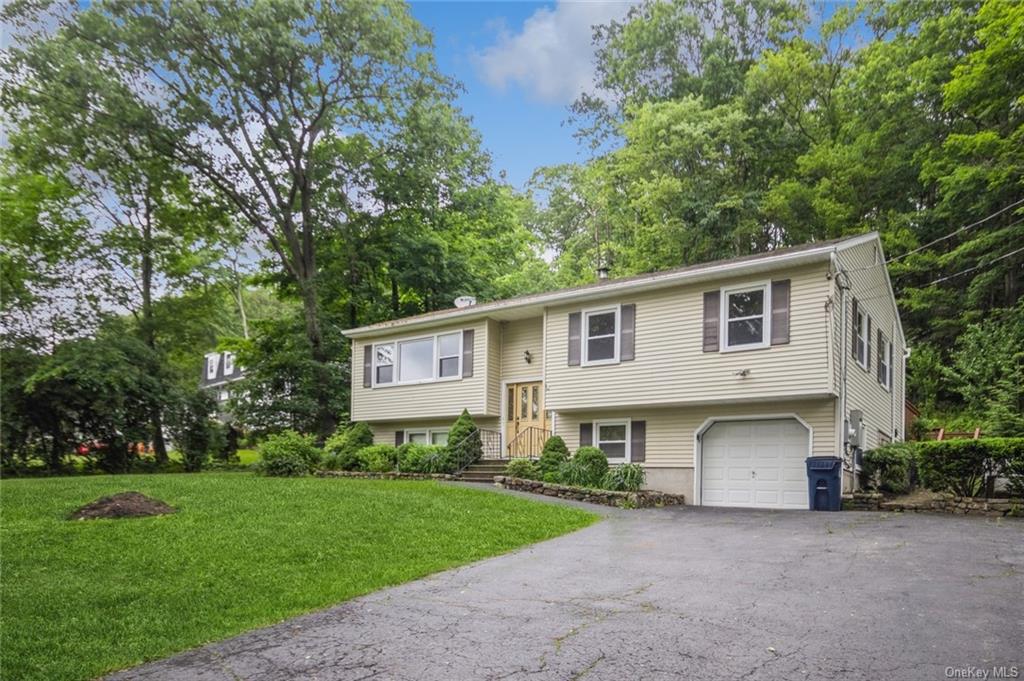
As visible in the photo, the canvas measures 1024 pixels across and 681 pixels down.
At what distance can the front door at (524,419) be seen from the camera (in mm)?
18109

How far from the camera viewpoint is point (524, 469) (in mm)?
16047

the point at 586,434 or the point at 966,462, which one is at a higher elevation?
the point at 586,434

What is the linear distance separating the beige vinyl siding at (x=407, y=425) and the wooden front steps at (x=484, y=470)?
135 centimetres

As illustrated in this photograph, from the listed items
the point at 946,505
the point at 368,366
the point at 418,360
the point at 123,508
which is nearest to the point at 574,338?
the point at 418,360

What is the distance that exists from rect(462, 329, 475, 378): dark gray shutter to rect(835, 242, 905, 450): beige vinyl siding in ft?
30.8

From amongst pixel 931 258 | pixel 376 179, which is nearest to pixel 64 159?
pixel 376 179

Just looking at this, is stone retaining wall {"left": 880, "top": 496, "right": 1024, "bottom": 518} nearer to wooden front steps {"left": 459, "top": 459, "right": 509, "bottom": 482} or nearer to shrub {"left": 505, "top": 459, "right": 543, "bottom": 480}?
shrub {"left": 505, "top": 459, "right": 543, "bottom": 480}

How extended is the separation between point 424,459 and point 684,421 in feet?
21.7

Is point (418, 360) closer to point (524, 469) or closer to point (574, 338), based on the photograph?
point (574, 338)

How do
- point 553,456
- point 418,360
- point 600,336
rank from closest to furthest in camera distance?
1. point 553,456
2. point 600,336
3. point 418,360

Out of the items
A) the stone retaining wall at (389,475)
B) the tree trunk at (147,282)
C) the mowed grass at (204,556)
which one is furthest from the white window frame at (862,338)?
the tree trunk at (147,282)

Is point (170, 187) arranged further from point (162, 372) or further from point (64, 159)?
point (162, 372)

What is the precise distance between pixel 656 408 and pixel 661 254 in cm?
1315

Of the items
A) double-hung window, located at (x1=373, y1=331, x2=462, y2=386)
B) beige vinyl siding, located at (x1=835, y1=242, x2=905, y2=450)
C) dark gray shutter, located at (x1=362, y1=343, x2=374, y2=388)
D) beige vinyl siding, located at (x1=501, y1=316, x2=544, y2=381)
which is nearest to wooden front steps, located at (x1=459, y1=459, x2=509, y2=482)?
beige vinyl siding, located at (x1=501, y1=316, x2=544, y2=381)
